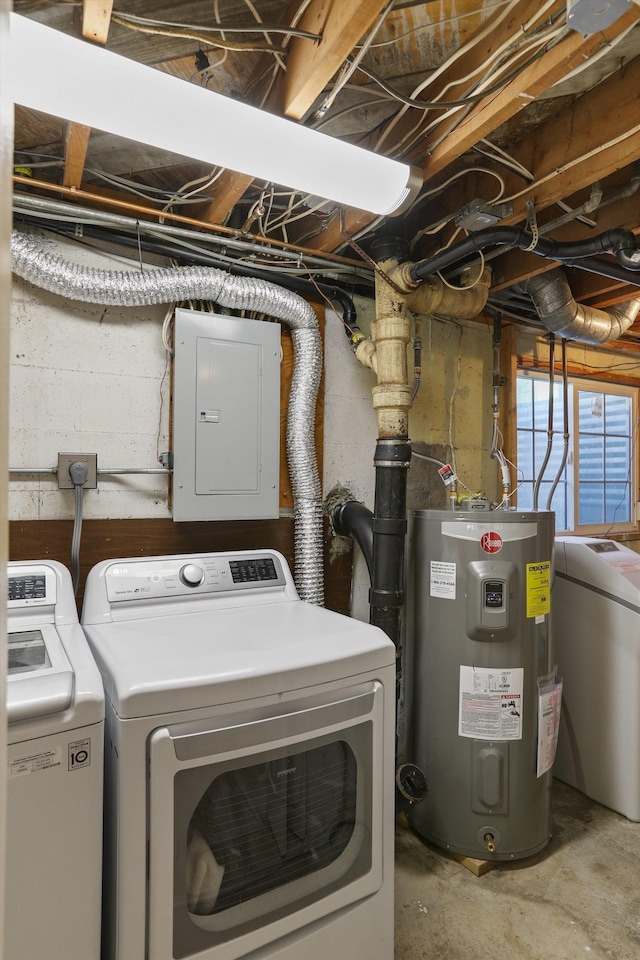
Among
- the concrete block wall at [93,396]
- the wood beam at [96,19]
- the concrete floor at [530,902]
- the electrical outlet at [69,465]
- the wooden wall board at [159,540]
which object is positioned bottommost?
the concrete floor at [530,902]

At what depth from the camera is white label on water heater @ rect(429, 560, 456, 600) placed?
2070 millimetres

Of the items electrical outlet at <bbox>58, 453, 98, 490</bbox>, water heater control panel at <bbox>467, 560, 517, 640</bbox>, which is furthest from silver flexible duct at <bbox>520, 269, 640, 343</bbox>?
electrical outlet at <bbox>58, 453, 98, 490</bbox>

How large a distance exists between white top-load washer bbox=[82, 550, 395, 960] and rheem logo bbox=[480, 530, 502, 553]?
64 cm

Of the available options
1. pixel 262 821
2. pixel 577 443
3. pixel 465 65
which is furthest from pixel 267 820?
pixel 577 443

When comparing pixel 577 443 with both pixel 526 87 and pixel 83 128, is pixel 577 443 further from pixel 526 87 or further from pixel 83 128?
pixel 83 128

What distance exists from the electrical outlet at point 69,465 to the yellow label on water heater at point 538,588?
5.37ft

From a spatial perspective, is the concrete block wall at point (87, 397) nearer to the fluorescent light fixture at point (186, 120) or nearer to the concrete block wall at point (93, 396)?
the concrete block wall at point (93, 396)

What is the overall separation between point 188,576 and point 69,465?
580mm

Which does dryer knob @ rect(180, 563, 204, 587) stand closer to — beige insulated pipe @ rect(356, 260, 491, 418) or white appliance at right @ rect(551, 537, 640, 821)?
beige insulated pipe @ rect(356, 260, 491, 418)

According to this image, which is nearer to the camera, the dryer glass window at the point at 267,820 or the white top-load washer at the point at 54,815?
the white top-load washer at the point at 54,815

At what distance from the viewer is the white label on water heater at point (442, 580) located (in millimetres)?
2070

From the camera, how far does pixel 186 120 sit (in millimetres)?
1289

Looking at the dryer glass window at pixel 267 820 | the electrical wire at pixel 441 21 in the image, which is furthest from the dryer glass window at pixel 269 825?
the electrical wire at pixel 441 21

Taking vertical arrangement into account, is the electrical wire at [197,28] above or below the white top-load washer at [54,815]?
above
